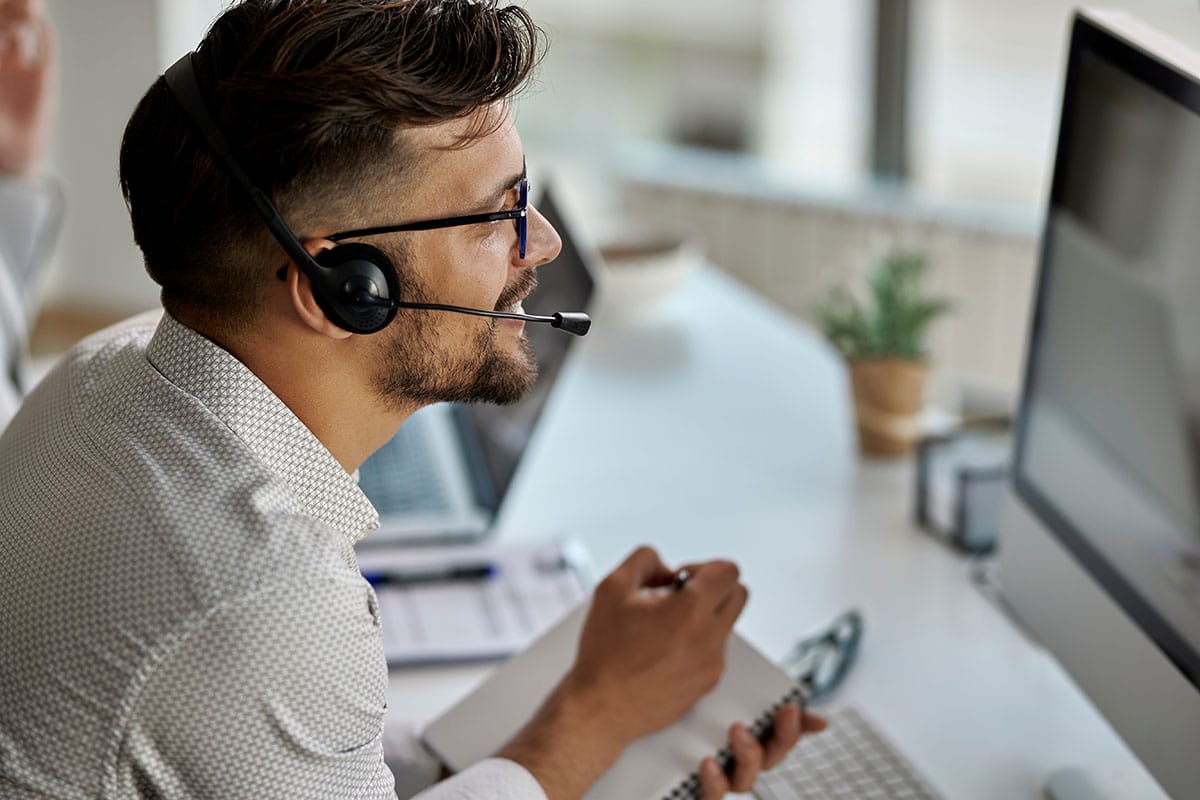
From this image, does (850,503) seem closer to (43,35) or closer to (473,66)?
(473,66)

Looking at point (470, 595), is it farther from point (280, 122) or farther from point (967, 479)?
point (280, 122)

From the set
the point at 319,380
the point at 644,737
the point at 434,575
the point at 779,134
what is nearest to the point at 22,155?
the point at 434,575

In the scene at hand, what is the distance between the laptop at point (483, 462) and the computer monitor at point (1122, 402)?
0.52m

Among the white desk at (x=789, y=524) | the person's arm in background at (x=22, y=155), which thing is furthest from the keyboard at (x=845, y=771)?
the person's arm in background at (x=22, y=155)

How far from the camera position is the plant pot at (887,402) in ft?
5.38

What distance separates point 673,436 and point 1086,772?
2.60 feet

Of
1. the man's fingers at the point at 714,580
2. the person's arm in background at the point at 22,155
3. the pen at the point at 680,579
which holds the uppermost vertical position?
the person's arm in background at the point at 22,155

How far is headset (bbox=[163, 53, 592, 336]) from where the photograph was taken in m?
0.80

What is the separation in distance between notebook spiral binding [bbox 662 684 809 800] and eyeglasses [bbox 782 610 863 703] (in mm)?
162

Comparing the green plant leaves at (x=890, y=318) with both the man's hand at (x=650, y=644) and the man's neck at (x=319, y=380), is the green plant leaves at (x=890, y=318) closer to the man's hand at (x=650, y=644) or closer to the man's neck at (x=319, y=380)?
the man's hand at (x=650, y=644)

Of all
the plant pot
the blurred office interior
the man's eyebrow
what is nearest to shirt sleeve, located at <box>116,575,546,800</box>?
the man's eyebrow

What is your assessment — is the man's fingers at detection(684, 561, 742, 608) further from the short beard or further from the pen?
the short beard

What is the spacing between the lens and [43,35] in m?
1.68

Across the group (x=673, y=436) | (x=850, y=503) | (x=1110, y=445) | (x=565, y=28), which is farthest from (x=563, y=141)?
(x=1110, y=445)
